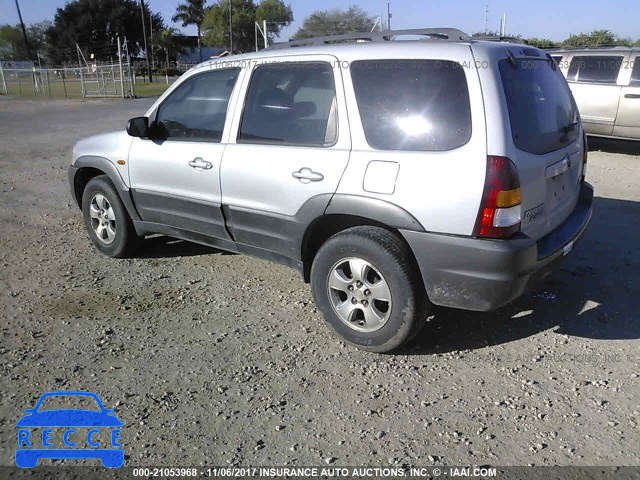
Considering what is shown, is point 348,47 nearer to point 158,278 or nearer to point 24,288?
point 158,278

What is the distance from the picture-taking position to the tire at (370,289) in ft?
10.6

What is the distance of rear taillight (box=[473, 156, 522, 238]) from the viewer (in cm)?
289

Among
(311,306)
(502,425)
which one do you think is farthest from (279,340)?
(502,425)

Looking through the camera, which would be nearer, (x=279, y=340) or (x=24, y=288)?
(x=279, y=340)

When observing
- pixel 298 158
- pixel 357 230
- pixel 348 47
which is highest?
pixel 348 47

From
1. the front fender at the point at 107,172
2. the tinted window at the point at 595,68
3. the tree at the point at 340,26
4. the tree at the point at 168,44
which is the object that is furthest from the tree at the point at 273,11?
the front fender at the point at 107,172

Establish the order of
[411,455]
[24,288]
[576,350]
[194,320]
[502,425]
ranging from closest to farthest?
[411,455] → [502,425] → [576,350] → [194,320] → [24,288]

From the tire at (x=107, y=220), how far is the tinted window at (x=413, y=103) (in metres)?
2.67

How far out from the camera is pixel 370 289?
11.1 feet

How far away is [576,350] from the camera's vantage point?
3.50m

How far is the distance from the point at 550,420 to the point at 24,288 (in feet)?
13.4

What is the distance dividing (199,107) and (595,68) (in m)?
8.66

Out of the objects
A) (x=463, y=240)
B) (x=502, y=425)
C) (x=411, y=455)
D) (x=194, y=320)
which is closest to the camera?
(x=411, y=455)

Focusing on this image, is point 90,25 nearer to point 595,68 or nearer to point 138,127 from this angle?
point 595,68
